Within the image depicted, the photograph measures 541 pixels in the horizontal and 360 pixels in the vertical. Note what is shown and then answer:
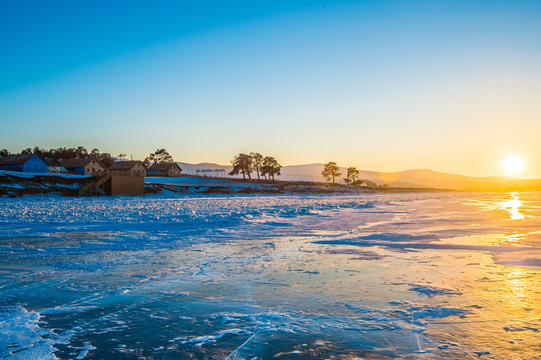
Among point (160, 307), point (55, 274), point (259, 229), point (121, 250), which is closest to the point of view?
point (160, 307)

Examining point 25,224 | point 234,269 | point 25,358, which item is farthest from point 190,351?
point 25,224

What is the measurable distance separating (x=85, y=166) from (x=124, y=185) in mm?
49232

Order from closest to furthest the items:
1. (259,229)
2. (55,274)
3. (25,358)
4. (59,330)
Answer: (25,358) < (59,330) < (55,274) < (259,229)

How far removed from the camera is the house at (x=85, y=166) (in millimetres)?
98875

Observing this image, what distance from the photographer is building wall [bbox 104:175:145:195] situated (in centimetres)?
5556

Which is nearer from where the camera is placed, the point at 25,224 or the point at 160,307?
the point at 160,307

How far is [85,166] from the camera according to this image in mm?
98875

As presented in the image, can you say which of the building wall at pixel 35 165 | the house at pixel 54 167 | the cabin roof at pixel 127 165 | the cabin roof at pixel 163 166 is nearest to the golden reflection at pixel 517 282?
the building wall at pixel 35 165

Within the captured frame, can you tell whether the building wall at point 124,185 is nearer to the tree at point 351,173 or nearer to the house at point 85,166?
the house at point 85,166

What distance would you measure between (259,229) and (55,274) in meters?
9.39

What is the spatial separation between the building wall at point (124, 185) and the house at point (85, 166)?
45733 mm

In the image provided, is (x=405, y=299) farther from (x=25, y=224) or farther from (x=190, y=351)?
(x=25, y=224)

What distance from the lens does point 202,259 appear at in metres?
9.73

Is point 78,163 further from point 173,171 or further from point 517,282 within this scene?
point 517,282
